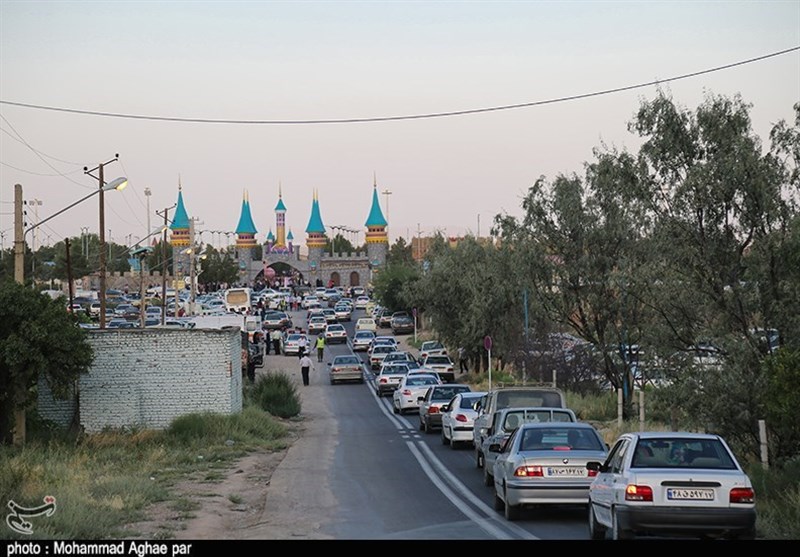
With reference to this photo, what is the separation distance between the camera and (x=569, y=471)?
17.1 metres

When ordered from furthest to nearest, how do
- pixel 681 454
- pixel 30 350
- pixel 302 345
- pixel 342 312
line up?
1. pixel 342 312
2. pixel 302 345
3. pixel 30 350
4. pixel 681 454

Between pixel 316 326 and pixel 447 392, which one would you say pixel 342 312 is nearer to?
pixel 316 326

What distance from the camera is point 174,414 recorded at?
105 ft

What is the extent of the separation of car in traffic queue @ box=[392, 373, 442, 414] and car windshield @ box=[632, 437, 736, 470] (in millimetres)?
26723

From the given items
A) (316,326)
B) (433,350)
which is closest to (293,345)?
(433,350)

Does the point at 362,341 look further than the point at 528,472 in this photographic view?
Yes

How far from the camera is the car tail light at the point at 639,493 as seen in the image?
13.1 m

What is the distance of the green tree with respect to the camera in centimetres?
2811

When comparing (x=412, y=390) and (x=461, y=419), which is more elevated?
(x=461, y=419)

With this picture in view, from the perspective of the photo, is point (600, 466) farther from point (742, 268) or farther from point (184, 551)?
point (742, 268)

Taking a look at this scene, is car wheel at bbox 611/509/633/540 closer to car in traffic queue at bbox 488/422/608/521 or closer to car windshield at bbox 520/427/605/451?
car in traffic queue at bbox 488/422/608/521

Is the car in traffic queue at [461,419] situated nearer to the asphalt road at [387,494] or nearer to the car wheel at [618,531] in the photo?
the asphalt road at [387,494]

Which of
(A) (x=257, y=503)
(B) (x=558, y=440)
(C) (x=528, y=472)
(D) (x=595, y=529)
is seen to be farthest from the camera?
(A) (x=257, y=503)

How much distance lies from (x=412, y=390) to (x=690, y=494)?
91.8 ft
